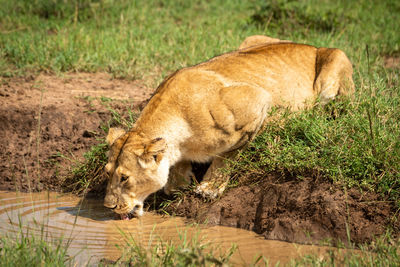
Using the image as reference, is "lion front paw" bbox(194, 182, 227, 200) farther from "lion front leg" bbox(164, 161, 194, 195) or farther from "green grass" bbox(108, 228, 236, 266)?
"green grass" bbox(108, 228, 236, 266)

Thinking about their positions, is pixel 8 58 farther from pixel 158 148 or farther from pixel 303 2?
pixel 303 2

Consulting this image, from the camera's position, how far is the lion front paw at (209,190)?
526 cm

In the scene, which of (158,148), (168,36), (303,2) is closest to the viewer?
(158,148)

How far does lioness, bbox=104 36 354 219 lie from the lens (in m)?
4.82

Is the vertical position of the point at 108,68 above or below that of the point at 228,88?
below

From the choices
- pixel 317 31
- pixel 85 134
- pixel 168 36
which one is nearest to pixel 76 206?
pixel 85 134

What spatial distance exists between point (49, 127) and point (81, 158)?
598 mm

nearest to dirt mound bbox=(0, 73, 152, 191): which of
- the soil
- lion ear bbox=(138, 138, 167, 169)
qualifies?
the soil

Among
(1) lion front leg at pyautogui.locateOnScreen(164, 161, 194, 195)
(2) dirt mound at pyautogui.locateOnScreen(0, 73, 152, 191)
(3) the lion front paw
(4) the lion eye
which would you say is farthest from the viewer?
(2) dirt mound at pyautogui.locateOnScreen(0, 73, 152, 191)

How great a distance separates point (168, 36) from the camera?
8.97 meters

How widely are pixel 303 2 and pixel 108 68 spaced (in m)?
5.46

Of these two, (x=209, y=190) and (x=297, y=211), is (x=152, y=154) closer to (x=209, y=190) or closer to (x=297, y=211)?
(x=209, y=190)

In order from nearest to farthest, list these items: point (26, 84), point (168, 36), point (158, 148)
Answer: point (158, 148)
point (26, 84)
point (168, 36)

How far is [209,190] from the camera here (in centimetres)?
529
